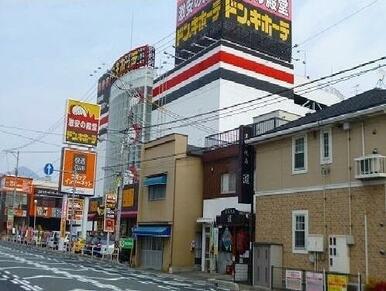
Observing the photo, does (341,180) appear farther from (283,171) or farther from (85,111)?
(85,111)

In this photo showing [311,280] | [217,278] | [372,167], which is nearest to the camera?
[372,167]

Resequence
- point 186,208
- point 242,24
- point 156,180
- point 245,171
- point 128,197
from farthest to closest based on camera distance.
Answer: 1. point 242,24
2. point 128,197
3. point 156,180
4. point 186,208
5. point 245,171

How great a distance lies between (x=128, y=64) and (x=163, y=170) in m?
51.8

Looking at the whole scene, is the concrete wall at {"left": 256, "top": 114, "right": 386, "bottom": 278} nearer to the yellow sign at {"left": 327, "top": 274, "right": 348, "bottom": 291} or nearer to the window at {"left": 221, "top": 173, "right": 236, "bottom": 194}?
the yellow sign at {"left": 327, "top": 274, "right": 348, "bottom": 291}

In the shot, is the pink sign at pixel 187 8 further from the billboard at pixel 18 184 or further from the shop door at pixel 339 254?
the shop door at pixel 339 254

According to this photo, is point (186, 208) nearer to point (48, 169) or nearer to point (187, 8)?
point (48, 169)

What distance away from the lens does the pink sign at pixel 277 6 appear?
69.4 m

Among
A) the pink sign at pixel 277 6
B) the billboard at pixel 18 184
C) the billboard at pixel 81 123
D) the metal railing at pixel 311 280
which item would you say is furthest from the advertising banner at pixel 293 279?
the billboard at pixel 18 184

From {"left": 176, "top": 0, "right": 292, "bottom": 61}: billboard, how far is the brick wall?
42.9m

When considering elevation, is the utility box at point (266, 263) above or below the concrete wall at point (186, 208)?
below

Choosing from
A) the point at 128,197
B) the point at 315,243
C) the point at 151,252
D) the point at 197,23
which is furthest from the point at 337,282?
the point at 197,23

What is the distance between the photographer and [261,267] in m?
25.3

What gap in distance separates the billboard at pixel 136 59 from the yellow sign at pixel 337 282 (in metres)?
66.1

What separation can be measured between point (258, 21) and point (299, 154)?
154 feet
